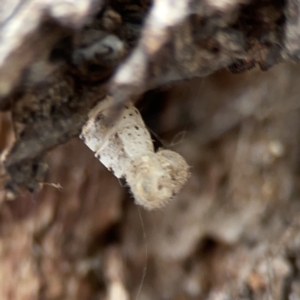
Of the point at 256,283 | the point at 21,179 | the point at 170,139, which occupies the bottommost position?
the point at 256,283

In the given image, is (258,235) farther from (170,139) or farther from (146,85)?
(146,85)

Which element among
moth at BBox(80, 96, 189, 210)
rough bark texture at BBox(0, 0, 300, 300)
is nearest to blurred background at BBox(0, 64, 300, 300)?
rough bark texture at BBox(0, 0, 300, 300)

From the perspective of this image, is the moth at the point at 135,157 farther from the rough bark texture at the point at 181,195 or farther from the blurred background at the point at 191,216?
the blurred background at the point at 191,216

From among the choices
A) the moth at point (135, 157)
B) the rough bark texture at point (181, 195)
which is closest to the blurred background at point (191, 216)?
the rough bark texture at point (181, 195)

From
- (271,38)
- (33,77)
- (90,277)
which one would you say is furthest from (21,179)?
(90,277)

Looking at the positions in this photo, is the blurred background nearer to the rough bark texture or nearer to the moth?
the rough bark texture

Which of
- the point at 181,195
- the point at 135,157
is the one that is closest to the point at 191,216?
the point at 181,195
